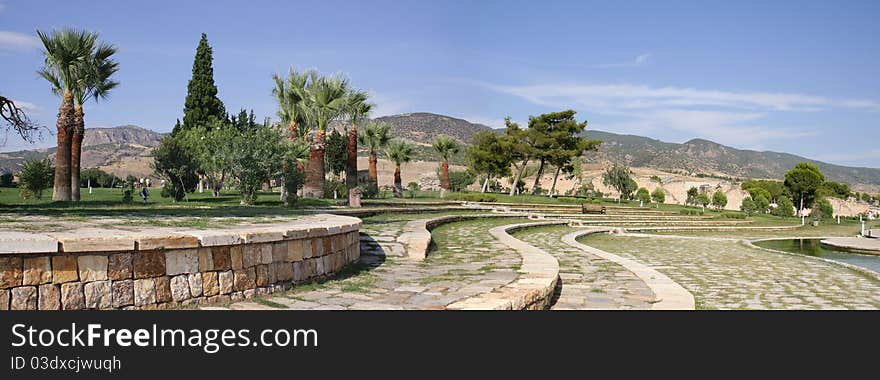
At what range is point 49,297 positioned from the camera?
4457 mm

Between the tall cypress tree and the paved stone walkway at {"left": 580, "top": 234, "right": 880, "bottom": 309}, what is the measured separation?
31267 mm

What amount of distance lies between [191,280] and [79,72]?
70.4ft

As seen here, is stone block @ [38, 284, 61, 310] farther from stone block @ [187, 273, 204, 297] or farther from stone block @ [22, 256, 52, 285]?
stone block @ [187, 273, 204, 297]

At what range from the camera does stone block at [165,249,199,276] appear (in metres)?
5.00

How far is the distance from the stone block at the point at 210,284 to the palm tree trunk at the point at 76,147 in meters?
20.5

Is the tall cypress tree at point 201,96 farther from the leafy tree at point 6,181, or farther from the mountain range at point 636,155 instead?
the mountain range at point 636,155

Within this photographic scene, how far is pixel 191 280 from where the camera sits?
5121mm

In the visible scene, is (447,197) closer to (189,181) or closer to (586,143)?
(189,181)

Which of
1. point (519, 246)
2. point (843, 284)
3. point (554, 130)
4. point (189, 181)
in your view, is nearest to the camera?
point (843, 284)

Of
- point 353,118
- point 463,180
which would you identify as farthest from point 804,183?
point 353,118

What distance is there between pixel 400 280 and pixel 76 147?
70.1ft

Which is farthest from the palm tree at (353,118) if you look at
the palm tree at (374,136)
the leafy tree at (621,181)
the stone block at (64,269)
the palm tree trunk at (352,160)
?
the leafy tree at (621,181)
